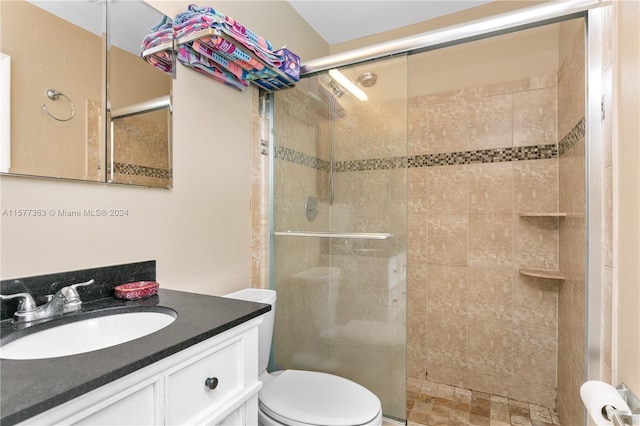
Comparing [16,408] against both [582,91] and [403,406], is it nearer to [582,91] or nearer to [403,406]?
[403,406]

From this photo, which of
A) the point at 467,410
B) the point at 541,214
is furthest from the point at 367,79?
the point at 467,410

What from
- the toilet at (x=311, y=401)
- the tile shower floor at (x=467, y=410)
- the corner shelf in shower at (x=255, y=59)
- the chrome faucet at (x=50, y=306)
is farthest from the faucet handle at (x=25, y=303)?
the tile shower floor at (x=467, y=410)

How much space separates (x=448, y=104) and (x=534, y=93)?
0.52m

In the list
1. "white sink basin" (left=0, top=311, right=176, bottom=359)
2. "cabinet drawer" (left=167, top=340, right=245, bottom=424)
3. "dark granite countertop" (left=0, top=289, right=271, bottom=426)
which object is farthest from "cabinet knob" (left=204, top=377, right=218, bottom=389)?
"white sink basin" (left=0, top=311, right=176, bottom=359)

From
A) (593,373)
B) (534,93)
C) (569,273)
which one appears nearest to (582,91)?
(534,93)

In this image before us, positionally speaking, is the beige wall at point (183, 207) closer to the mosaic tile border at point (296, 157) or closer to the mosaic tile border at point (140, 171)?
the mosaic tile border at point (140, 171)

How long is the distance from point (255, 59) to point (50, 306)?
1.20 meters

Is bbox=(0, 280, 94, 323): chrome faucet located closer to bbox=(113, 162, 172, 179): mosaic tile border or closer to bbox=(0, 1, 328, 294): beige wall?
bbox=(0, 1, 328, 294): beige wall

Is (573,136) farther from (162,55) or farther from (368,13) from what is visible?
(162,55)

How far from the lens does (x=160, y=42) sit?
1330 millimetres

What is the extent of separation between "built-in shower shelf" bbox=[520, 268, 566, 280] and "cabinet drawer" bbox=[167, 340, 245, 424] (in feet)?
6.16

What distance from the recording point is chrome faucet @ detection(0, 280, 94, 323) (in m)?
0.88

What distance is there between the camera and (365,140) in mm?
1773

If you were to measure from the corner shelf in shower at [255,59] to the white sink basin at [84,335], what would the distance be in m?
1.02
